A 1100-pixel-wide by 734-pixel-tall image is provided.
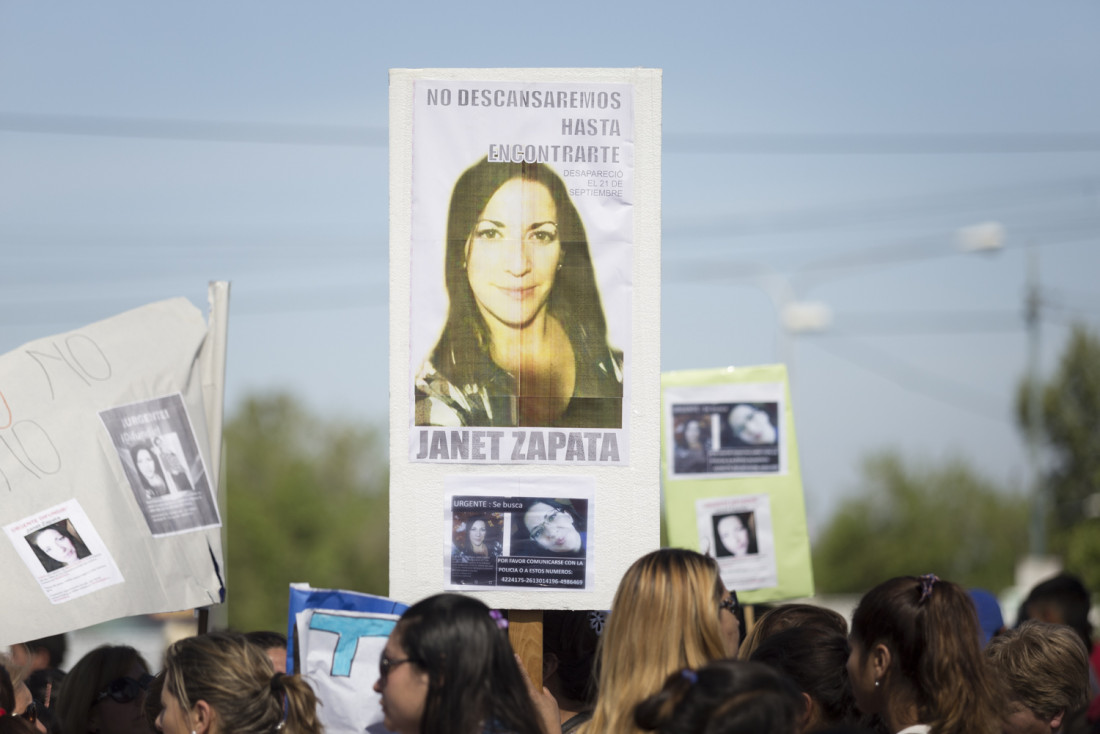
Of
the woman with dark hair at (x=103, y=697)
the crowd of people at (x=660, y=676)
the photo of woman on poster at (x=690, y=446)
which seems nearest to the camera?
the crowd of people at (x=660, y=676)

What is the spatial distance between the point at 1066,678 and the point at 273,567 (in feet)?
142

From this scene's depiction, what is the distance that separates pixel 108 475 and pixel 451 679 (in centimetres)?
201

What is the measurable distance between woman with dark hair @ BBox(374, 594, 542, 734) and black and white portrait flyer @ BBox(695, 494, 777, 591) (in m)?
3.47

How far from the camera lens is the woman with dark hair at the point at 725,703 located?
257 cm

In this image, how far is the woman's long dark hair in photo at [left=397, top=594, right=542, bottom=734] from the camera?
2867 millimetres

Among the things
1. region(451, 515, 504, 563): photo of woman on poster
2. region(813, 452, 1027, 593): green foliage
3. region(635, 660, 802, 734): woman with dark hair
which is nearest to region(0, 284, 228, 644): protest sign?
region(451, 515, 504, 563): photo of woman on poster

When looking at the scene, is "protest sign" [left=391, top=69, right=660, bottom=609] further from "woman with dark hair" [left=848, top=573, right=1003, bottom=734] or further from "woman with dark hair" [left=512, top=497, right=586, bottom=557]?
"woman with dark hair" [left=848, top=573, right=1003, bottom=734]

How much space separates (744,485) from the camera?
640cm

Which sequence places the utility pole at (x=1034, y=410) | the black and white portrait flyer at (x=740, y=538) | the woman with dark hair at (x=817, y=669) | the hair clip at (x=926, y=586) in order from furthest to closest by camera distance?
the utility pole at (x=1034, y=410)
the black and white portrait flyer at (x=740, y=538)
the woman with dark hair at (x=817, y=669)
the hair clip at (x=926, y=586)

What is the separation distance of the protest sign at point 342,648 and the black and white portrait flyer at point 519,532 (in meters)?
0.30

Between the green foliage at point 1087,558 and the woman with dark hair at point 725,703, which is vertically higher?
the woman with dark hair at point 725,703

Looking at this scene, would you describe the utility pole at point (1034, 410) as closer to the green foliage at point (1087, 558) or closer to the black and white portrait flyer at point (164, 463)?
the green foliage at point (1087, 558)

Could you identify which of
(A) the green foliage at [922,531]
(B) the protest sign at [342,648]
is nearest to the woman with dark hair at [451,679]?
(B) the protest sign at [342,648]

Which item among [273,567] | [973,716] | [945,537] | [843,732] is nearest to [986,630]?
[973,716]
